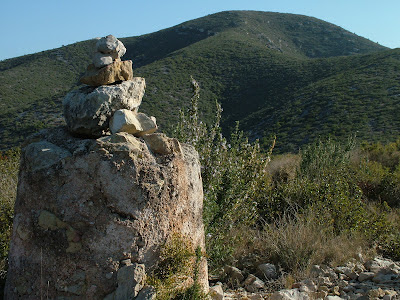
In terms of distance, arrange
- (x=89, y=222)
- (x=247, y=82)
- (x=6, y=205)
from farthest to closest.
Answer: (x=247, y=82) < (x=6, y=205) < (x=89, y=222)

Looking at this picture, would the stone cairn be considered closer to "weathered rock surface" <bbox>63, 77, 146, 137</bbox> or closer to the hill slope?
"weathered rock surface" <bbox>63, 77, 146, 137</bbox>

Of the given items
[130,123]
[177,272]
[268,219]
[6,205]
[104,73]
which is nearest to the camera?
[177,272]

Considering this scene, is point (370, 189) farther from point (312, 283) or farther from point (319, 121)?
point (319, 121)

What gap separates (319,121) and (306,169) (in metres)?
16.1

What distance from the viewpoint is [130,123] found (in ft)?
9.97

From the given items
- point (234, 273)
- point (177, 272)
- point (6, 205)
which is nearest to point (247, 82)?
point (6, 205)

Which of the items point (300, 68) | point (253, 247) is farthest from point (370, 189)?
point (300, 68)

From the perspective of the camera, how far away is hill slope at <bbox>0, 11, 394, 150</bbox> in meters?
23.6

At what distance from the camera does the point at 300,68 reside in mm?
36250

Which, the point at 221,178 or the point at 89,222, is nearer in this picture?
the point at 89,222

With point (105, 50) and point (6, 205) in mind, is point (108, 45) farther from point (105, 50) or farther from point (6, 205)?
point (6, 205)

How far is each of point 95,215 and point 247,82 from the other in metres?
34.2

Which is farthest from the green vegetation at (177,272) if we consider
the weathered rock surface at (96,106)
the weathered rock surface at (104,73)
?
the weathered rock surface at (104,73)

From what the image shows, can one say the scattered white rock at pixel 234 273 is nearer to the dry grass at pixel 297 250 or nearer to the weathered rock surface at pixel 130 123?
the dry grass at pixel 297 250
